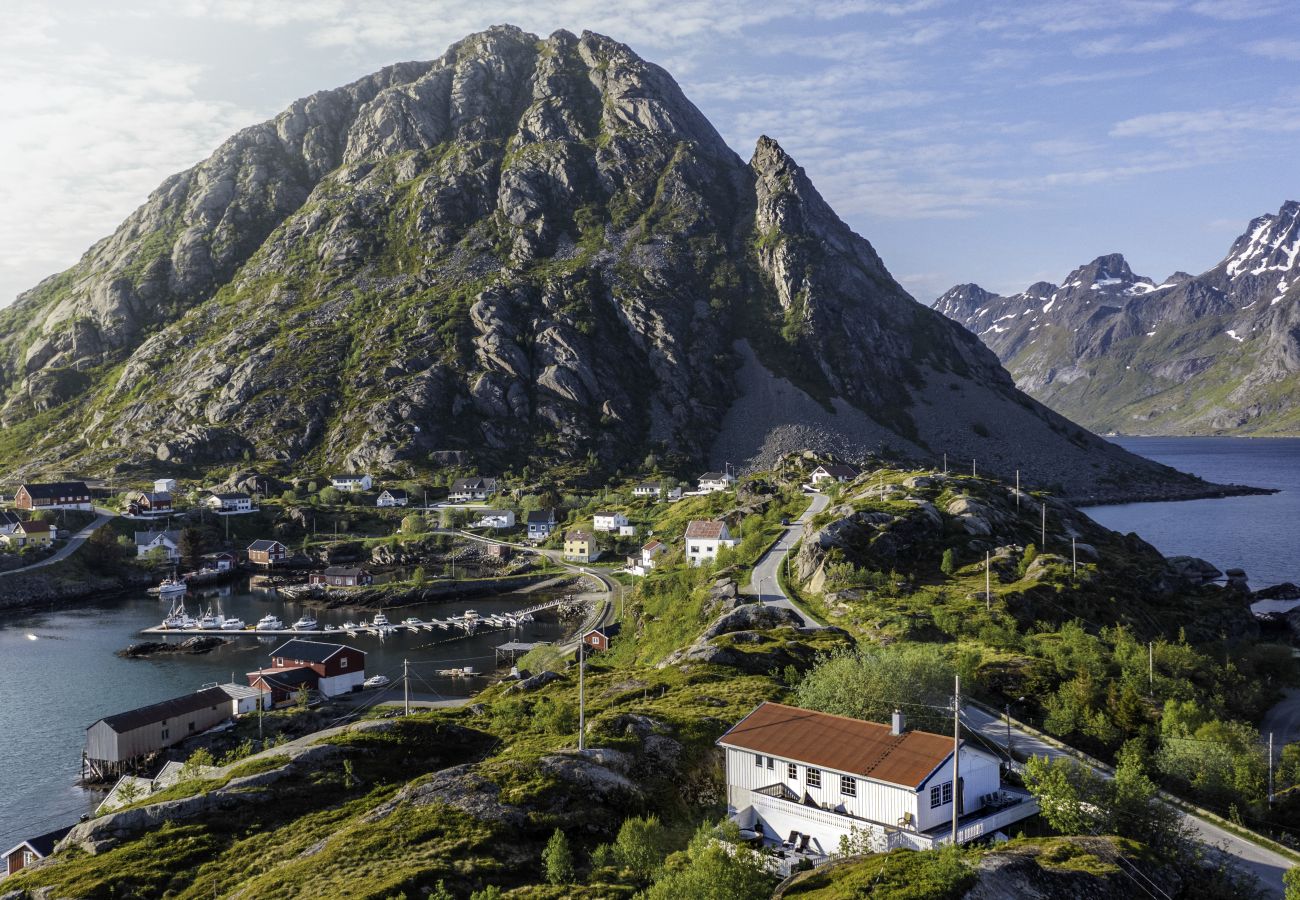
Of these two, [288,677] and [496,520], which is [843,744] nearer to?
[288,677]

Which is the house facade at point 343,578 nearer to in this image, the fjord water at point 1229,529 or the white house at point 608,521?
the white house at point 608,521

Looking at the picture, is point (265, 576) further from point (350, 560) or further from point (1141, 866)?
point (1141, 866)

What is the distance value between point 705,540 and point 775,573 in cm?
2107

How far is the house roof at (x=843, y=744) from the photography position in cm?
2755

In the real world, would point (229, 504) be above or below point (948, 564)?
below

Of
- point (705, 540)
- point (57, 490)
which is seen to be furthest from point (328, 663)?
point (57, 490)

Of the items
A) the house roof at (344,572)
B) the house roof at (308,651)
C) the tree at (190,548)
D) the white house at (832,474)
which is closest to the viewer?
the house roof at (308,651)

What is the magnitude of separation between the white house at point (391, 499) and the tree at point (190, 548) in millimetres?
Result: 32866

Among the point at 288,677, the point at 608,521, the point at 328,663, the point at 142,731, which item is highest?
the point at 608,521

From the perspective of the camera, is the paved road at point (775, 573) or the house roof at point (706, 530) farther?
the house roof at point (706, 530)

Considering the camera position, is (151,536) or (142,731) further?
(151,536)

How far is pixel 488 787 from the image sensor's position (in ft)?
104

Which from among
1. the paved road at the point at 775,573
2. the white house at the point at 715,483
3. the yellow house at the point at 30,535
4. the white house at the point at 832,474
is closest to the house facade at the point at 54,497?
the yellow house at the point at 30,535

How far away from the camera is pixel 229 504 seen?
144125mm
